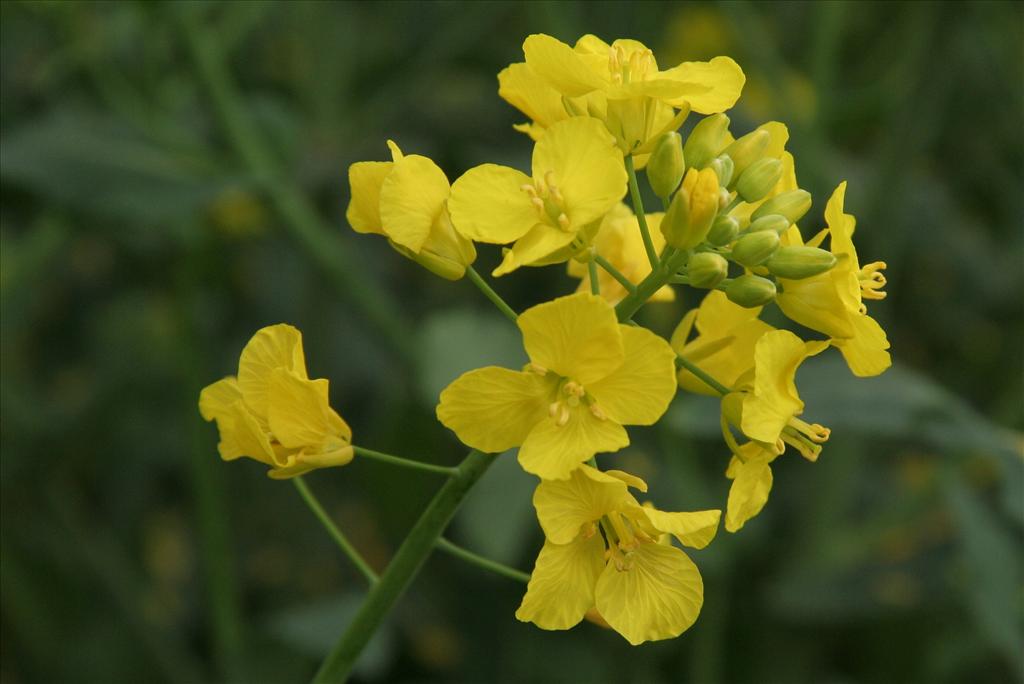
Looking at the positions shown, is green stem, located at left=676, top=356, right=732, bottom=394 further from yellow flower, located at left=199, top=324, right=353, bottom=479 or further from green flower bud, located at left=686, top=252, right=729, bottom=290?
yellow flower, located at left=199, top=324, right=353, bottom=479

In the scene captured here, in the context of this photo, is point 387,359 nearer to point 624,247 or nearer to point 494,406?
point 624,247

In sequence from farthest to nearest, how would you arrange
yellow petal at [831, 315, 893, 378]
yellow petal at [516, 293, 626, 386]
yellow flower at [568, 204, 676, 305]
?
yellow flower at [568, 204, 676, 305], yellow petal at [831, 315, 893, 378], yellow petal at [516, 293, 626, 386]

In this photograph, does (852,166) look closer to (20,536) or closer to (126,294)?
(126,294)

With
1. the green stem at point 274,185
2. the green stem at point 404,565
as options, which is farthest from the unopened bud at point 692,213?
the green stem at point 274,185

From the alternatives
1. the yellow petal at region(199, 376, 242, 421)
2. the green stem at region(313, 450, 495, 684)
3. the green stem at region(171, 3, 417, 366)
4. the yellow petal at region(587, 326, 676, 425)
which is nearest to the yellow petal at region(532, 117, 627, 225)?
the yellow petal at region(587, 326, 676, 425)

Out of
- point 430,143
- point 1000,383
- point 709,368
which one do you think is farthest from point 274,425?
point 1000,383
